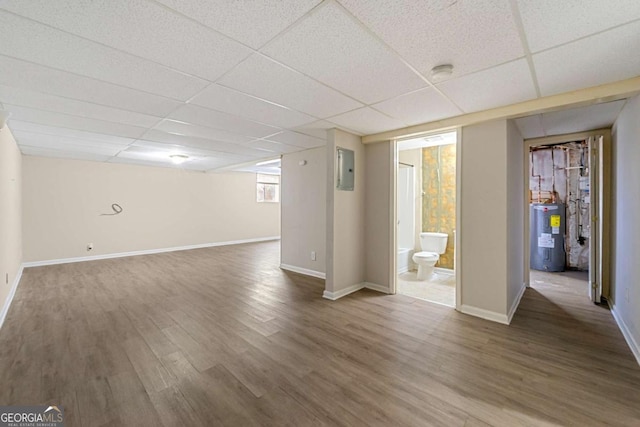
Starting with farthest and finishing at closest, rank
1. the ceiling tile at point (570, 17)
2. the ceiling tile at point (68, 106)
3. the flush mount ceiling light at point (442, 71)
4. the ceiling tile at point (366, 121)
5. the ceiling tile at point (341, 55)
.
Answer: the ceiling tile at point (366, 121) → the ceiling tile at point (68, 106) → the flush mount ceiling light at point (442, 71) → the ceiling tile at point (341, 55) → the ceiling tile at point (570, 17)

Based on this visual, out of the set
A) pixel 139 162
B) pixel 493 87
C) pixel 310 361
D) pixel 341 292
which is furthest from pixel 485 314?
pixel 139 162

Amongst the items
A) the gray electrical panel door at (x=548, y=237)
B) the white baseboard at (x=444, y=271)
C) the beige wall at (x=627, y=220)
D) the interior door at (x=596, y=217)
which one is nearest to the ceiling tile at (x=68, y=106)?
the beige wall at (x=627, y=220)

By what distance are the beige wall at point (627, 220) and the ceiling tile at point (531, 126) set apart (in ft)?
2.23

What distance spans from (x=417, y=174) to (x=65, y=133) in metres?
5.80

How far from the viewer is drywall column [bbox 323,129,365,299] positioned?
366 cm

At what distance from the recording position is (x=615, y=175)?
124 inches

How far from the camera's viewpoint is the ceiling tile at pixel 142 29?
135cm

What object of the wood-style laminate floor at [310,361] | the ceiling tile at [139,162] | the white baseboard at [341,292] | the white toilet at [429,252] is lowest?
the wood-style laminate floor at [310,361]

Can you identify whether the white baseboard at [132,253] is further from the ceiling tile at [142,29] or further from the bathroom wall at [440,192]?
the ceiling tile at [142,29]

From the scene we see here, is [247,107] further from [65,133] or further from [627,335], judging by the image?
[627,335]

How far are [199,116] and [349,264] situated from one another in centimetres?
275

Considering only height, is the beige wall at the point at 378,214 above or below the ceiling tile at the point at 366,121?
below

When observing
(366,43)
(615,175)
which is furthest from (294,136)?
(615,175)

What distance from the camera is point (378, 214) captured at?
401 cm
